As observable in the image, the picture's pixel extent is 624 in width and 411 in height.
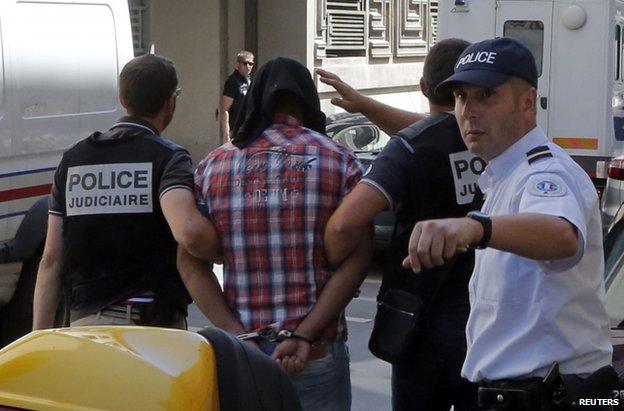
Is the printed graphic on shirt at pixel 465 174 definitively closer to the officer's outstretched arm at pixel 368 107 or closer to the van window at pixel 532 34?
the officer's outstretched arm at pixel 368 107

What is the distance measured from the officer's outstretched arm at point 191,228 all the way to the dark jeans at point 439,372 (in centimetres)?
70

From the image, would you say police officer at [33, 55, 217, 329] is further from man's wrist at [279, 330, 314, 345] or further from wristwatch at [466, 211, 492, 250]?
wristwatch at [466, 211, 492, 250]

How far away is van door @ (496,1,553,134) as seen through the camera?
12.6 meters

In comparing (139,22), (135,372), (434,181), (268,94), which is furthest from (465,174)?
(139,22)

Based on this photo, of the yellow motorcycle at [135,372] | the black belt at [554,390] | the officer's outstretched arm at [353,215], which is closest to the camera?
the yellow motorcycle at [135,372]

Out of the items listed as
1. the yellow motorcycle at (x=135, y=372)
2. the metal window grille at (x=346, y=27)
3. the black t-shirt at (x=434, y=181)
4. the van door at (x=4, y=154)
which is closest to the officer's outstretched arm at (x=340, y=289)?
the black t-shirt at (x=434, y=181)

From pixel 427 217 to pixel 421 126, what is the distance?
0.29 metres

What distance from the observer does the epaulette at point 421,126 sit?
3793 mm

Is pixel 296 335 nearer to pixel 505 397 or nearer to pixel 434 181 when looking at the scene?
Answer: pixel 434 181

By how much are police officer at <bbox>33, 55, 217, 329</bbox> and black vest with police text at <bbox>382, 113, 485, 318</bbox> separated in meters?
0.79

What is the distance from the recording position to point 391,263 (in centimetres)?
389

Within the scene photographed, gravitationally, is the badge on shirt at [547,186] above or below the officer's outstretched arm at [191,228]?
above

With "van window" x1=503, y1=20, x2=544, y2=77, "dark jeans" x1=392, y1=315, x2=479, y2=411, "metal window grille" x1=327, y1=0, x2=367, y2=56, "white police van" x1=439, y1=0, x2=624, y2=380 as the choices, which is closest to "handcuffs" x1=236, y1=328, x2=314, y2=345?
"dark jeans" x1=392, y1=315, x2=479, y2=411

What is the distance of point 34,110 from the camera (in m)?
7.26
